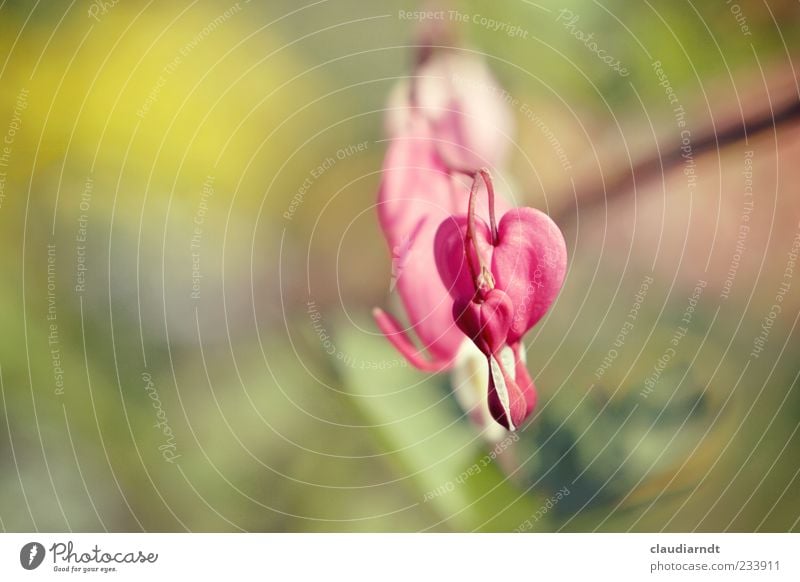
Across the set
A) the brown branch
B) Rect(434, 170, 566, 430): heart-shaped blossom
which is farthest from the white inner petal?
the brown branch

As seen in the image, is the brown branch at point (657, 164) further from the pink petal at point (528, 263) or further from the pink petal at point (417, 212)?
the pink petal at point (417, 212)

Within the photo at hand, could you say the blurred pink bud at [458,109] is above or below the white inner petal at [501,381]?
above

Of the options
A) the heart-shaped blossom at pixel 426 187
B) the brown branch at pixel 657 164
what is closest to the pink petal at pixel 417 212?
the heart-shaped blossom at pixel 426 187

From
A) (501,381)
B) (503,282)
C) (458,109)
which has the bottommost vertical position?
(501,381)

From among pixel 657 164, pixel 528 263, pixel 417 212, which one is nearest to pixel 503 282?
pixel 528 263

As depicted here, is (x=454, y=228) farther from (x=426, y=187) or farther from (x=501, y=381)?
(x=501, y=381)

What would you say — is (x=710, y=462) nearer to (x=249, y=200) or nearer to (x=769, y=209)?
(x=769, y=209)
